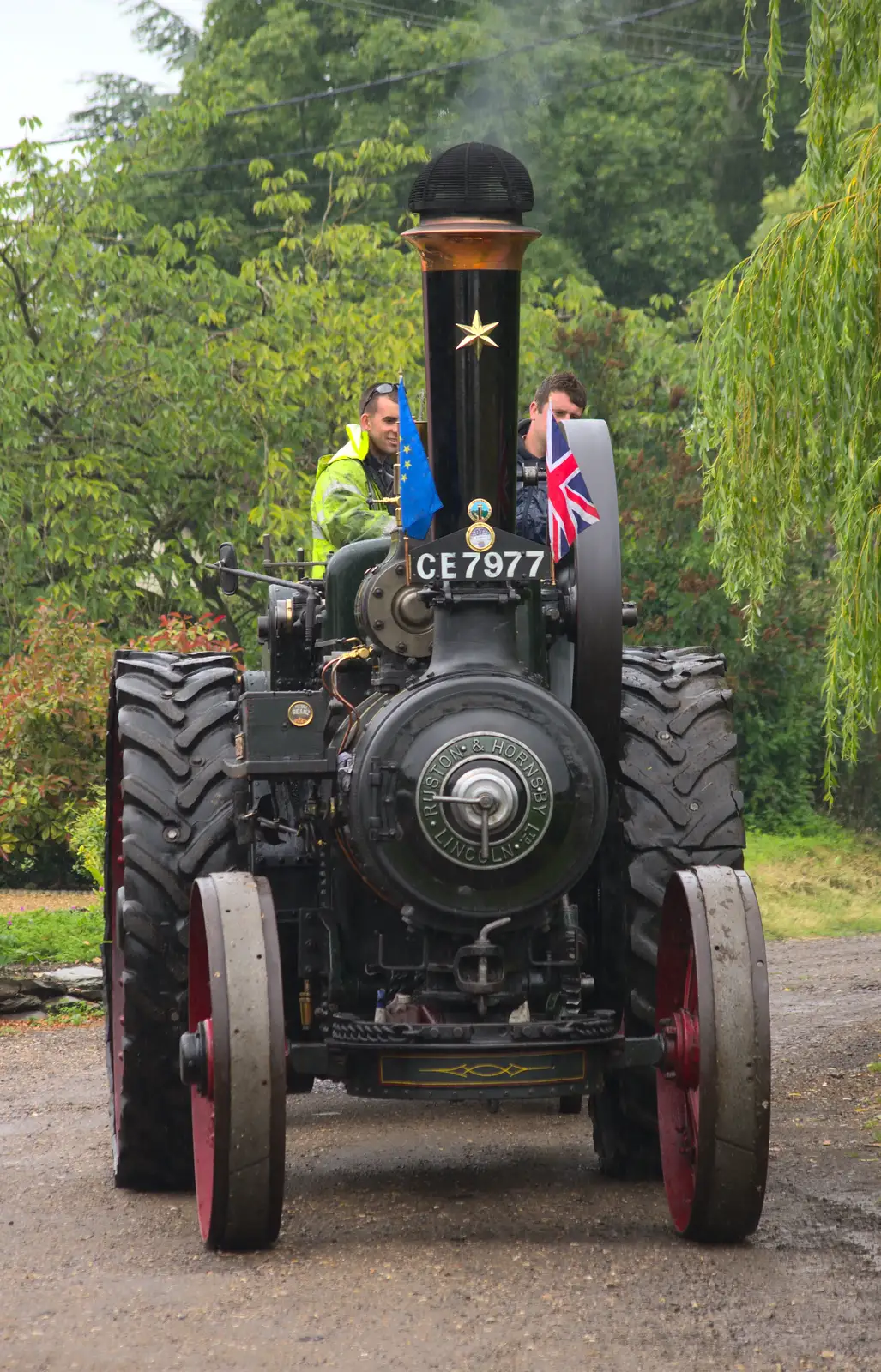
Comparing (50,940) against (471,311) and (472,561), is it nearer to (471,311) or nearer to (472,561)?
(472,561)

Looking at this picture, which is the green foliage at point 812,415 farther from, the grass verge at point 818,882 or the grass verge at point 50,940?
the grass verge at point 818,882

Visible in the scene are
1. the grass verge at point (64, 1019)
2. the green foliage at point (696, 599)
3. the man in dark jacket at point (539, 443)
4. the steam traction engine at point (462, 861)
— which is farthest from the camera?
the green foliage at point (696, 599)

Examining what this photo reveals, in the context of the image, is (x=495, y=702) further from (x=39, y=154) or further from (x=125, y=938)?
(x=39, y=154)

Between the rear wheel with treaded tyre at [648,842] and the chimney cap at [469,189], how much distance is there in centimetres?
163

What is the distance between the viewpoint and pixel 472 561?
541 centimetres

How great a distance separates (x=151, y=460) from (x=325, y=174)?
487 inches

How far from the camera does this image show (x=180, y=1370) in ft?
13.4

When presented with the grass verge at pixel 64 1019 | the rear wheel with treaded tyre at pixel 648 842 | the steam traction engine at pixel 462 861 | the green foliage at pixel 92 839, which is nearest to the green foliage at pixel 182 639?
the green foliage at pixel 92 839

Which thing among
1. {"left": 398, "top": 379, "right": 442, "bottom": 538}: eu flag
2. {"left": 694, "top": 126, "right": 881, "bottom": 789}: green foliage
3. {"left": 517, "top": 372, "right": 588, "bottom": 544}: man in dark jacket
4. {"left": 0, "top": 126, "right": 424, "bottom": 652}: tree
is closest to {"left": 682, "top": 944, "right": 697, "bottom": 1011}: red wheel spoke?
{"left": 398, "top": 379, "right": 442, "bottom": 538}: eu flag

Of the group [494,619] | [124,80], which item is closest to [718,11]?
[124,80]

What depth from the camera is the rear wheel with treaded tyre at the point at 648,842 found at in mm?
5820

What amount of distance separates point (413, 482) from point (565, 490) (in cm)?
55

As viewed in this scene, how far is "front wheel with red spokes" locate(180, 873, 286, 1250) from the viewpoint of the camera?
500 cm

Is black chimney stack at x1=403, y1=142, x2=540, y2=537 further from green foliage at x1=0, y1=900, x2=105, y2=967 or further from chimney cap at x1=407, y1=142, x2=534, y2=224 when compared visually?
green foliage at x1=0, y1=900, x2=105, y2=967
